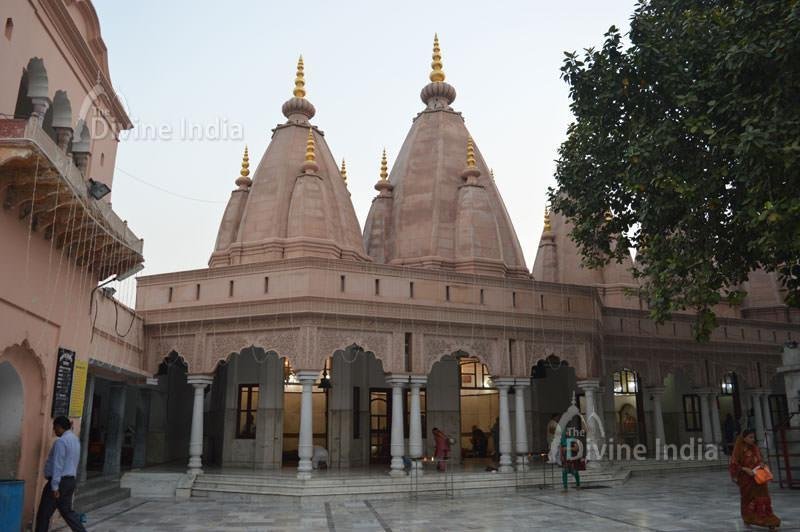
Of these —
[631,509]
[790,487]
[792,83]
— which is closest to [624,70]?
[792,83]

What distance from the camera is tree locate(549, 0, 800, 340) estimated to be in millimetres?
10852

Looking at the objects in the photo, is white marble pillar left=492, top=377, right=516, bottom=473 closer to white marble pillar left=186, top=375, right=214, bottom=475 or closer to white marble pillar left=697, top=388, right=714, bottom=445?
white marble pillar left=186, top=375, right=214, bottom=475

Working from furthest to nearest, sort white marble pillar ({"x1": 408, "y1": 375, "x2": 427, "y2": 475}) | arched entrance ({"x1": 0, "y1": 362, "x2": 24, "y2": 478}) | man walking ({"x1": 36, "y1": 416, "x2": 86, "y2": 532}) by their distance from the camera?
1. white marble pillar ({"x1": 408, "y1": 375, "x2": 427, "y2": 475})
2. arched entrance ({"x1": 0, "y1": 362, "x2": 24, "y2": 478})
3. man walking ({"x1": 36, "y1": 416, "x2": 86, "y2": 532})

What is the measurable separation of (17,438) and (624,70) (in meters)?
13.1

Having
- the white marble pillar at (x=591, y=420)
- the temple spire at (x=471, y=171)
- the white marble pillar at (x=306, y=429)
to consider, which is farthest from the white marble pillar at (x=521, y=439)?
the temple spire at (x=471, y=171)

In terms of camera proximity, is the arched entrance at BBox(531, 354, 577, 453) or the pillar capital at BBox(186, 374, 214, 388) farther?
the arched entrance at BBox(531, 354, 577, 453)

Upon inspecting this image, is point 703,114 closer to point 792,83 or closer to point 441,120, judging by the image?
point 792,83

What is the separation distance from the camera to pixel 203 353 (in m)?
17.5

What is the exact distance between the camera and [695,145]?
13180 mm

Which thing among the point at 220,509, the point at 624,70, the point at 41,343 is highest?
the point at 624,70

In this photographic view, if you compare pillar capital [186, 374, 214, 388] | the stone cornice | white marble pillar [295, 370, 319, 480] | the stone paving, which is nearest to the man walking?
the stone paving

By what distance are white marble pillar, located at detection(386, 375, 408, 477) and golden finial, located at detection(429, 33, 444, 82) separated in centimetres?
1450

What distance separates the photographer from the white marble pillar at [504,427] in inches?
683

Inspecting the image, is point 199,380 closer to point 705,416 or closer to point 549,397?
point 549,397
